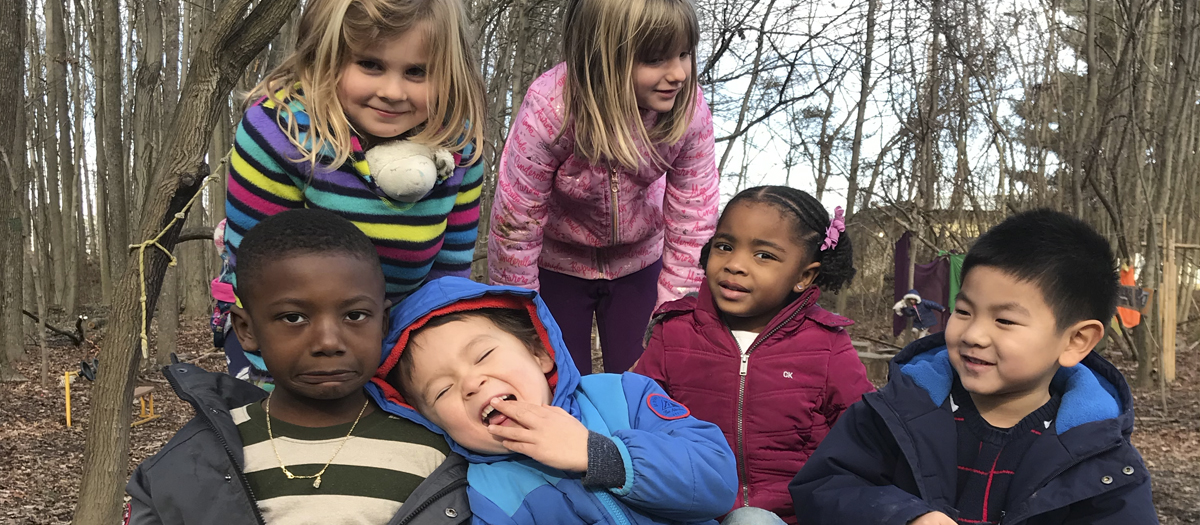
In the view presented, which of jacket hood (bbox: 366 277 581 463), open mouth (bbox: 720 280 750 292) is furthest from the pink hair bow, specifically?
jacket hood (bbox: 366 277 581 463)

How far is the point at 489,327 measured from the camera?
193cm

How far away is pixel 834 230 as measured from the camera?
8.27 ft

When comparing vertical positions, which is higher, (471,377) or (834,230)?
(834,230)

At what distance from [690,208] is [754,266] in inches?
19.8

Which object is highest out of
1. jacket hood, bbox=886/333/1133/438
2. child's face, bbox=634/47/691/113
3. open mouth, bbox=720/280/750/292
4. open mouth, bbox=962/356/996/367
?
child's face, bbox=634/47/691/113

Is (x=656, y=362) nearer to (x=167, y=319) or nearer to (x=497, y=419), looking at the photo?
(x=497, y=419)

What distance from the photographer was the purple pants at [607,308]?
9.90 feet

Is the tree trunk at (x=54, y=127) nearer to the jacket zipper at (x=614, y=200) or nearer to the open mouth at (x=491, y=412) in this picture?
the jacket zipper at (x=614, y=200)

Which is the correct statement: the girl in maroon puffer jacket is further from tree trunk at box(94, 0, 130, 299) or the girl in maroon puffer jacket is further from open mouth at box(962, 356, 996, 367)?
tree trunk at box(94, 0, 130, 299)

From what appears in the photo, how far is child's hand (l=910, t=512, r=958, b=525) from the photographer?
1.81 metres

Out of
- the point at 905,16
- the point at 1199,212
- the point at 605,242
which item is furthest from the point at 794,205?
the point at 1199,212

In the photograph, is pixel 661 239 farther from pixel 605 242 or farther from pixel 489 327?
pixel 489 327

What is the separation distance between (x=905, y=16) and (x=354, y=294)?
10.7m

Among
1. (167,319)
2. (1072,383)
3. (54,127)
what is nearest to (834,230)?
(1072,383)
